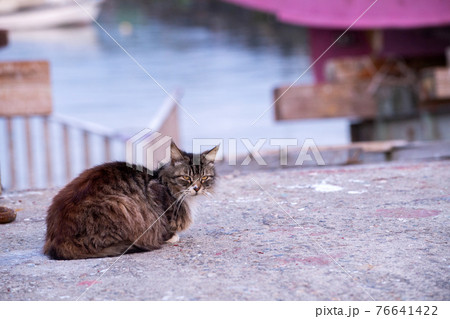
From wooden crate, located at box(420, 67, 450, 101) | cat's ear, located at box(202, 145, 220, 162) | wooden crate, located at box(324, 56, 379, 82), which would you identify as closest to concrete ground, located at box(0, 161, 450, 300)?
cat's ear, located at box(202, 145, 220, 162)

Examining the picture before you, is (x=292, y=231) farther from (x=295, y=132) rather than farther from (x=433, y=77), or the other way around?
(x=295, y=132)

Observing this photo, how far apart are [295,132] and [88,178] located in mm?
8989

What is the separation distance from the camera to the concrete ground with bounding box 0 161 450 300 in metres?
2.49

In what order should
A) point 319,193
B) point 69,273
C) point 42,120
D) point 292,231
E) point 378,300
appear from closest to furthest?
point 378,300
point 69,273
point 292,231
point 319,193
point 42,120

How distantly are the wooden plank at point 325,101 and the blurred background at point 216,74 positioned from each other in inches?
0.4

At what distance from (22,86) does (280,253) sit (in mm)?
3211

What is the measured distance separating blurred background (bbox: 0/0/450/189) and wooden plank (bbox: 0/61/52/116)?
11mm

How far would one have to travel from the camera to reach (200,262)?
291 cm

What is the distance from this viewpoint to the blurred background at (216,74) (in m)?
6.48

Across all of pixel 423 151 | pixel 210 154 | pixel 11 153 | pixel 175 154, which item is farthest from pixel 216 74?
pixel 175 154

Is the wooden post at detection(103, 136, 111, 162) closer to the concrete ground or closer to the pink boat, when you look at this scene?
the pink boat

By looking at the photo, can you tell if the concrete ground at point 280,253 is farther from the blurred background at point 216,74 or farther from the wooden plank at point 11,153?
the wooden plank at point 11,153

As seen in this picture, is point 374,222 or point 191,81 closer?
point 374,222
